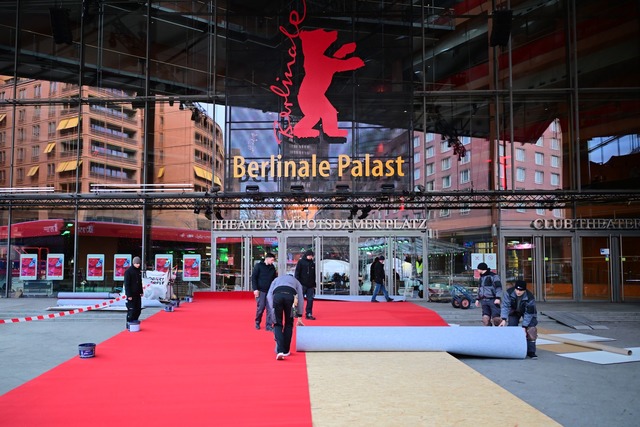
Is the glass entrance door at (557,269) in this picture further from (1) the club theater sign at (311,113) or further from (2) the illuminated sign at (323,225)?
(1) the club theater sign at (311,113)

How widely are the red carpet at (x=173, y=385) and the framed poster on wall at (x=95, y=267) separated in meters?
9.11

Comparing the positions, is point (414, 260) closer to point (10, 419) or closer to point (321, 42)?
point (321, 42)

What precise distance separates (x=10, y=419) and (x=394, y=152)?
16.1m

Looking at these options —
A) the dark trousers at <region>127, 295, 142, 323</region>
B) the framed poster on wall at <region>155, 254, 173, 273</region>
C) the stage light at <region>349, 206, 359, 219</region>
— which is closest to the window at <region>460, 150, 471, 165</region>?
the stage light at <region>349, 206, 359, 219</region>

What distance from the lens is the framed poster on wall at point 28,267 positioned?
20.4 m

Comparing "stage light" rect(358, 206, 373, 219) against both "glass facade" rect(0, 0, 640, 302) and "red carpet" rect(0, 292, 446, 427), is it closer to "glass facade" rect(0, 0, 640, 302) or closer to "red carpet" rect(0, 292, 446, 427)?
"glass facade" rect(0, 0, 640, 302)

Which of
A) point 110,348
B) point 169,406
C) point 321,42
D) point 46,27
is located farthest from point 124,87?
point 169,406

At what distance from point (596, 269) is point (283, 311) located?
595 inches

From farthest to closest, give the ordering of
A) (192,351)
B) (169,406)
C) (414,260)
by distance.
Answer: (414,260) → (192,351) → (169,406)

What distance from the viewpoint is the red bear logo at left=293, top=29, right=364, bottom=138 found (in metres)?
20.3

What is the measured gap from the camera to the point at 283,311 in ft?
30.5

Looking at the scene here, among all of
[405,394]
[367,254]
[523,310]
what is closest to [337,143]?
[367,254]

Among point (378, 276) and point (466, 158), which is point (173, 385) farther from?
point (466, 158)

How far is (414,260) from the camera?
65.3 feet
